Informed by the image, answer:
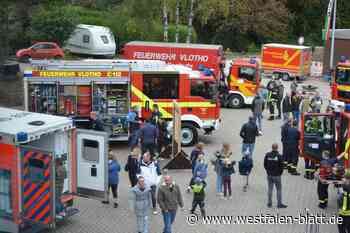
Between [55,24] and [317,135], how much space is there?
74.5 feet

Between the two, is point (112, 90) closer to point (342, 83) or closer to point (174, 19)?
point (342, 83)

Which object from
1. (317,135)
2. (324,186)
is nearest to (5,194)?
(324,186)

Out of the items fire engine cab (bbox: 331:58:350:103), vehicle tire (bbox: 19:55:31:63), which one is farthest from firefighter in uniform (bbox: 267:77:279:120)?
vehicle tire (bbox: 19:55:31:63)

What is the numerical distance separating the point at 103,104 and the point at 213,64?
9293 millimetres

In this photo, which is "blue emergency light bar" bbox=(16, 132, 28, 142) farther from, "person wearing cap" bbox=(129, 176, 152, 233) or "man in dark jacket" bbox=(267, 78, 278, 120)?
"man in dark jacket" bbox=(267, 78, 278, 120)

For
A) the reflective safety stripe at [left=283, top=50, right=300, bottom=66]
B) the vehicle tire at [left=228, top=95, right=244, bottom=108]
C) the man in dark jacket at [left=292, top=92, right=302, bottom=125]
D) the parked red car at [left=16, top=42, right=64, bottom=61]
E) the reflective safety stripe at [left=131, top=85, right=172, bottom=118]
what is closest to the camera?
the reflective safety stripe at [left=131, top=85, right=172, bottom=118]

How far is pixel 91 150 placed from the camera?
13422 mm

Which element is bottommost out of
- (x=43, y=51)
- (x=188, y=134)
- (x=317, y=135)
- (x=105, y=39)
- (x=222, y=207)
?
(x=222, y=207)

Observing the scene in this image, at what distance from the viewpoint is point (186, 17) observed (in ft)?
140

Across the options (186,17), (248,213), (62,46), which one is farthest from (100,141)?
(186,17)

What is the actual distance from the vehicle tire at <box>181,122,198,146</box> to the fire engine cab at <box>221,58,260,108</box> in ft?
26.0

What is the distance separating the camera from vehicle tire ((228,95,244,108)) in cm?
2836

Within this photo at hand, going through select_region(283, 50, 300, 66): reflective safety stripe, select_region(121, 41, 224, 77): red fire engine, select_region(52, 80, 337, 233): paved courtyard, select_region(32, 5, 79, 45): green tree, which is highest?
select_region(32, 5, 79, 45): green tree

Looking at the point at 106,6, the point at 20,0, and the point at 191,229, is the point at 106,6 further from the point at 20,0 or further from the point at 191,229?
the point at 191,229
